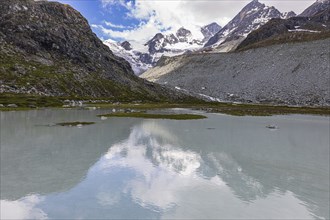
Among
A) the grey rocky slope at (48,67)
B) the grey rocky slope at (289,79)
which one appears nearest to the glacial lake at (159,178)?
the grey rocky slope at (48,67)

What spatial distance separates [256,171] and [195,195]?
8.02 m

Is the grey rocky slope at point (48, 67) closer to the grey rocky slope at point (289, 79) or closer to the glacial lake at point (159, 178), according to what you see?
the grey rocky slope at point (289, 79)

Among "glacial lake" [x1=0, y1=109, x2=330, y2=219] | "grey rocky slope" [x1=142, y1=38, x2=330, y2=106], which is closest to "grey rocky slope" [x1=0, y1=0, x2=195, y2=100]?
"grey rocky slope" [x1=142, y1=38, x2=330, y2=106]

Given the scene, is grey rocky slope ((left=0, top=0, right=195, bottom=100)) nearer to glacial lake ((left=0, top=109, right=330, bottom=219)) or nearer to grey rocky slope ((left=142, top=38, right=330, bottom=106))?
grey rocky slope ((left=142, top=38, right=330, bottom=106))

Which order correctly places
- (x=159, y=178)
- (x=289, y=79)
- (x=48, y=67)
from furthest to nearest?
(x=48, y=67)
(x=289, y=79)
(x=159, y=178)

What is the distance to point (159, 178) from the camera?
22.9 meters

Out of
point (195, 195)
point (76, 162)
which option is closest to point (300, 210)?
point (195, 195)

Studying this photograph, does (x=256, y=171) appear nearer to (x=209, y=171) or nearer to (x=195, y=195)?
(x=209, y=171)

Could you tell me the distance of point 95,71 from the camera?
192 metres

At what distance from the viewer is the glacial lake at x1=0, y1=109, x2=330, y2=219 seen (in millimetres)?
16750

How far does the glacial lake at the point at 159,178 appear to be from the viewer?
16750 millimetres

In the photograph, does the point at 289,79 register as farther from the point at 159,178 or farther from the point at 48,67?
the point at 159,178

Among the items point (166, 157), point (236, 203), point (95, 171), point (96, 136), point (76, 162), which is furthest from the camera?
point (96, 136)

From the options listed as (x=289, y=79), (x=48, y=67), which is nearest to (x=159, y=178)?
(x=289, y=79)
